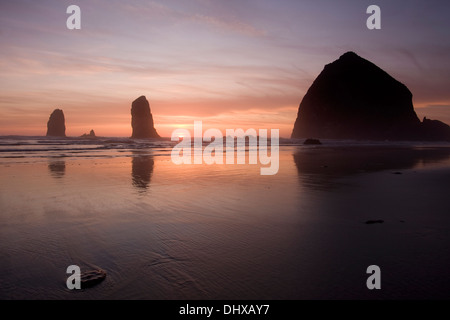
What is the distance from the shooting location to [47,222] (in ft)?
17.9

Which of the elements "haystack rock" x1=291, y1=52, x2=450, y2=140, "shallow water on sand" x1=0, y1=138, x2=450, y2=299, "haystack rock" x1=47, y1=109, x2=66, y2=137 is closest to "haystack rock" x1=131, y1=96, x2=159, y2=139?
"haystack rock" x1=47, y1=109, x2=66, y2=137

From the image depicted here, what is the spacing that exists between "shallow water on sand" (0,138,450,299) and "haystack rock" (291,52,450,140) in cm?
11197

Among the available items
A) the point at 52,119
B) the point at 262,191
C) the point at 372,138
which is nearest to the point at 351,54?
the point at 372,138

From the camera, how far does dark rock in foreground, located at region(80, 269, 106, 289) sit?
10.3ft

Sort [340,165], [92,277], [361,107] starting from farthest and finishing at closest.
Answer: [361,107] → [340,165] → [92,277]

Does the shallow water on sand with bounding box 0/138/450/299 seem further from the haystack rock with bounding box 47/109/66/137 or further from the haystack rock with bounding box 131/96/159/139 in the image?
the haystack rock with bounding box 47/109/66/137

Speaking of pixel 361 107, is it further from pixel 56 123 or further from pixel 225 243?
pixel 56 123

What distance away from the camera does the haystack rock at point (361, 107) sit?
105144 millimetres

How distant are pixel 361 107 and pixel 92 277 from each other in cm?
13110

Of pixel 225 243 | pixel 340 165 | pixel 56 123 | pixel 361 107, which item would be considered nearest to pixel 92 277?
pixel 225 243

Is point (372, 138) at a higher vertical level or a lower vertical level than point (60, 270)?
higher

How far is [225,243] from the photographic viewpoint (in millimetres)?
4422

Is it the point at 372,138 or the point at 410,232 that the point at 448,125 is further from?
the point at 410,232
